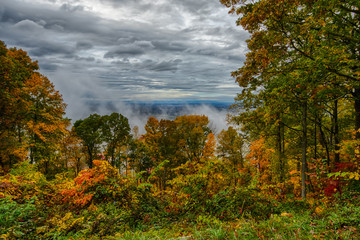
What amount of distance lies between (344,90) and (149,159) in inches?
878

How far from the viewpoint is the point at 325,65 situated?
5.27m

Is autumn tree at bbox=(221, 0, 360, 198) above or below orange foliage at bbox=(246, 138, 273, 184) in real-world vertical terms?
above

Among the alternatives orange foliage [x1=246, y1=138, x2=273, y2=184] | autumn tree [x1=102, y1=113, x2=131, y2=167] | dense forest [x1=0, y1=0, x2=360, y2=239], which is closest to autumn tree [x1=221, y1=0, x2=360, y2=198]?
dense forest [x1=0, y1=0, x2=360, y2=239]

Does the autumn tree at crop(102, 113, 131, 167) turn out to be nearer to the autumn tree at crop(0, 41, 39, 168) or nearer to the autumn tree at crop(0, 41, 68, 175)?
the autumn tree at crop(0, 41, 68, 175)

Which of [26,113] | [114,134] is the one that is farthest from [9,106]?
[114,134]

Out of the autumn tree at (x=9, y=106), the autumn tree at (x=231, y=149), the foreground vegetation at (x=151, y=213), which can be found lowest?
the autumn tree at (x=231, y=149)

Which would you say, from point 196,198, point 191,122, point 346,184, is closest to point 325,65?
point 346,184

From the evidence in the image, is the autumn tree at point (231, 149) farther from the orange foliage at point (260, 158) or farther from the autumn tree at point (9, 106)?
the autumn tree at point (9, 106)

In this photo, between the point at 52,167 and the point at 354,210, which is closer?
the point at 354,210

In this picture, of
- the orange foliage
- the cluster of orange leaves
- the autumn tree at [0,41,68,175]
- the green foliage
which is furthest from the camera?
the orange foliage

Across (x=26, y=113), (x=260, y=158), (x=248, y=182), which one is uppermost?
(x=26, y=113)

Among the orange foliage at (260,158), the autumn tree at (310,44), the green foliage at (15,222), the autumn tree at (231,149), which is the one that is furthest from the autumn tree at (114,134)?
the green foliage at (15,222)

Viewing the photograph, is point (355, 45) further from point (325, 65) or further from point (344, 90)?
point (325, 65)

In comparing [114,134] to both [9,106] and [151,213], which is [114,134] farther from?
[151,213]
